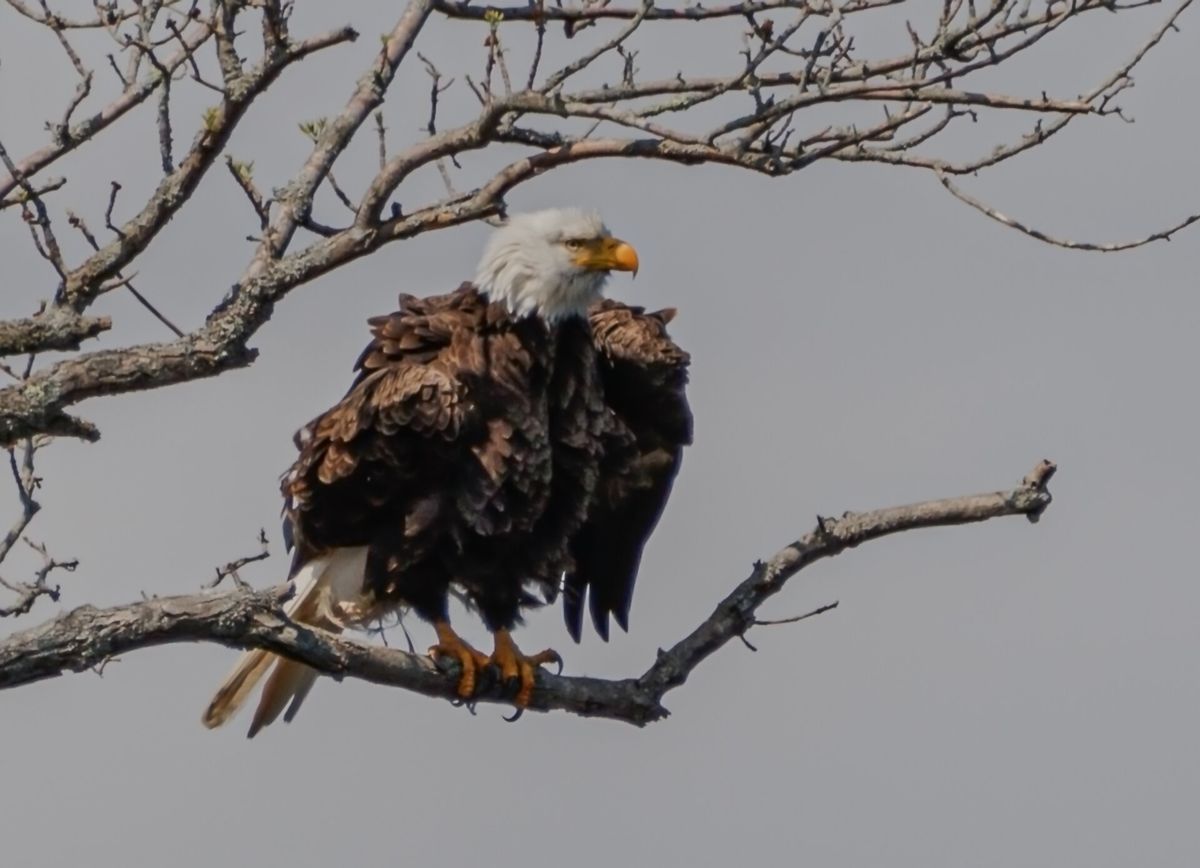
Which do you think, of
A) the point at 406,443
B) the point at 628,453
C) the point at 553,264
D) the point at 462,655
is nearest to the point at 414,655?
the point at 462,655

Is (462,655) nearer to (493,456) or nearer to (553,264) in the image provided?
(493,456)

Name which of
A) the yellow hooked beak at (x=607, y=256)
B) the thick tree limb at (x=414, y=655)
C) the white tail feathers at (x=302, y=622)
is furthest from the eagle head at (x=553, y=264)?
the thick tree limb at (x=414, y=655)

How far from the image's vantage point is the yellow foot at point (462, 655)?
21.0ft

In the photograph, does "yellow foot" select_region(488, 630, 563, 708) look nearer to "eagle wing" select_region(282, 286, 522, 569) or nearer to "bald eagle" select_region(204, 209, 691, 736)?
"bald eagle" select_region(204, 209, 691, 736)

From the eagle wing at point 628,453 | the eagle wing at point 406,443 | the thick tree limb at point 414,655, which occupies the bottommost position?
the thick tree limb at point 414,655

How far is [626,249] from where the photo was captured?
6.94 metres

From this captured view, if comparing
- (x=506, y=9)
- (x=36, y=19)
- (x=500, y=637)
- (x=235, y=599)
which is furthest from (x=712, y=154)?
(x=500, y=637)

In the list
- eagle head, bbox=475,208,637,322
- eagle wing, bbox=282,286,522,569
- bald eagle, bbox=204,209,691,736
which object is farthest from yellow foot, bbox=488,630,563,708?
eagle head, bbox=475,208,637,322

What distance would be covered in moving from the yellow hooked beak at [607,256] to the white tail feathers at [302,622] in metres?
1.24

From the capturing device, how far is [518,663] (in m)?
6.55

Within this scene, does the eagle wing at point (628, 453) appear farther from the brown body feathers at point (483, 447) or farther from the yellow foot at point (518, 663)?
the yellow foot at point (518, 663)

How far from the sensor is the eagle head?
6.85 metres

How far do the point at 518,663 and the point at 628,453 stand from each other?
0.87m

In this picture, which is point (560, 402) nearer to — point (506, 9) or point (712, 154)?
point (506, 9)
